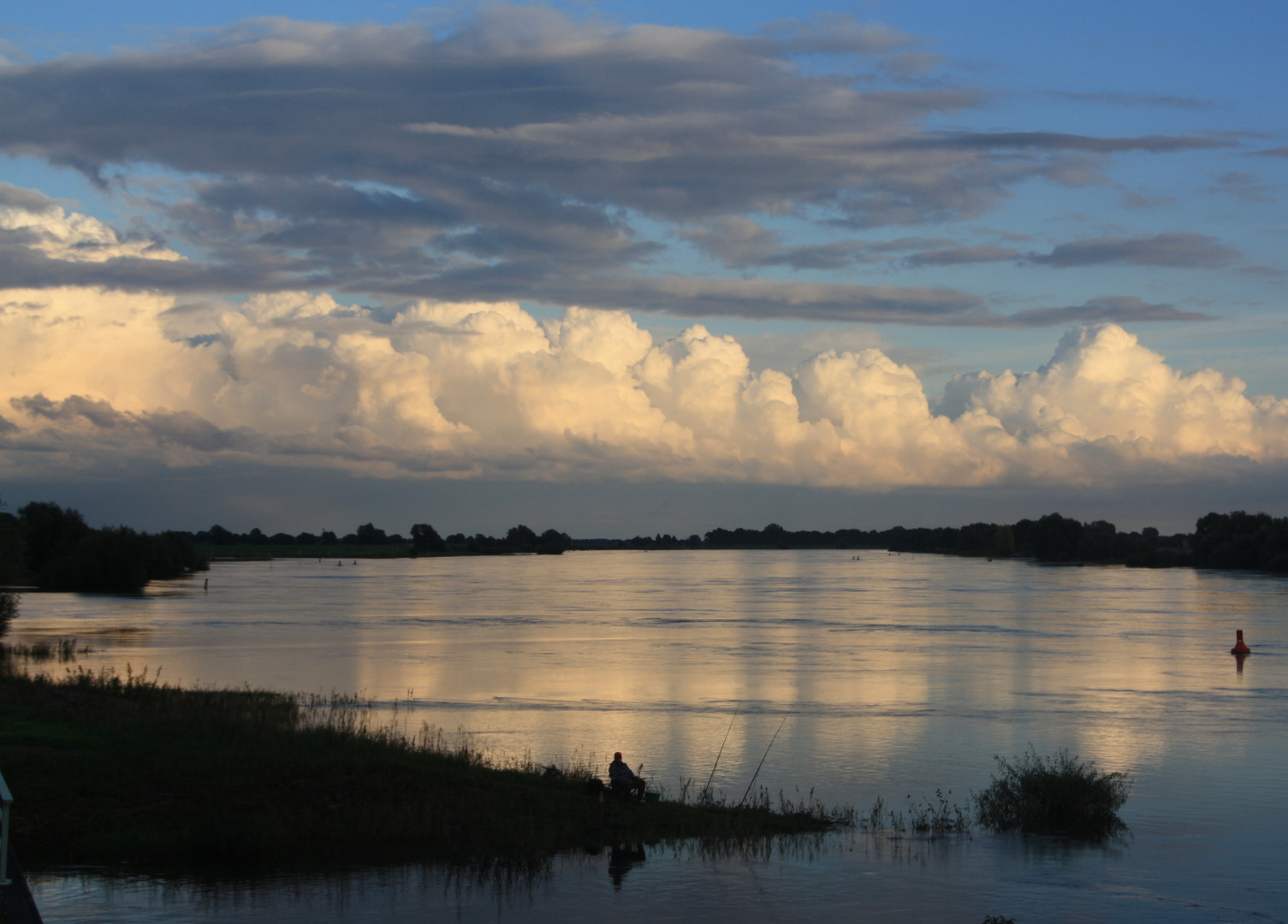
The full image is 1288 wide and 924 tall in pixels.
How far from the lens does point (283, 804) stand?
765 inches

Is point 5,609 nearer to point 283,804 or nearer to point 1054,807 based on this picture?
point 283,804

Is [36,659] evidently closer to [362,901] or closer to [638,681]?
[638,681]

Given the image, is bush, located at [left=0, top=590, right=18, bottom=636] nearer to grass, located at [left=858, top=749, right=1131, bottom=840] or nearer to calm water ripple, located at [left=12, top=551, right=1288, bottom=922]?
calm water ripple, located at [left=12, top=551, right=1288, bottom=922]

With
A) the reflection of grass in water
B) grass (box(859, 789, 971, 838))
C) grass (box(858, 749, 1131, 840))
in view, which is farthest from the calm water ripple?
the reflection of grass in water

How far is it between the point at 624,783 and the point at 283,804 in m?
5.74

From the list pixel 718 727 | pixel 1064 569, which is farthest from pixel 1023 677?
pixel 1064 569

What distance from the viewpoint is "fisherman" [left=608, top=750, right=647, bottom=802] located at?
68.0 ft

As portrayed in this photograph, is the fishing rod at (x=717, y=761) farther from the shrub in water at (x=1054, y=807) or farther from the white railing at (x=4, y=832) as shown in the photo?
the white railing at (x=4, y=832)

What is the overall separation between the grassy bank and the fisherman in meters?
0.24

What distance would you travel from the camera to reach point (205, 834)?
59.3 feet

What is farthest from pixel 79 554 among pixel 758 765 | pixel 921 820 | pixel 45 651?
pixel 921 820

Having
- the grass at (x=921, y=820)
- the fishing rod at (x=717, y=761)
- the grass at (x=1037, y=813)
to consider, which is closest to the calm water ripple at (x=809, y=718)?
the fishing rod at (x=717, y=761)

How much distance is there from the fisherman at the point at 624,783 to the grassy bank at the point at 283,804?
0.79 ft

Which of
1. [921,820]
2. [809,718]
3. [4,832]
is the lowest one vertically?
[809,718]
